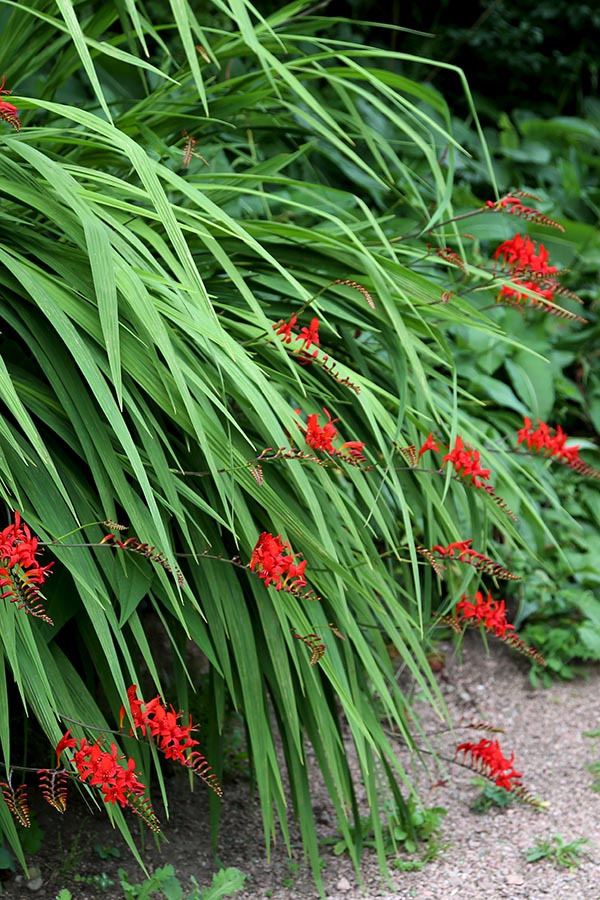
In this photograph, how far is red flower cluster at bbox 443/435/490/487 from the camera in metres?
1.47

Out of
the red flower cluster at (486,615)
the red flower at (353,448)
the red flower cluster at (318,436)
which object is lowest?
the red flower cluster at (486,615)

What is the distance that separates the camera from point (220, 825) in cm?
173

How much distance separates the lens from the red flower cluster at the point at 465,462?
4.83 ft

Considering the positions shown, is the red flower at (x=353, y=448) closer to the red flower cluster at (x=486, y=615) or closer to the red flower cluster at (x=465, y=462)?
the red flower cluster at (x=465, y=462)

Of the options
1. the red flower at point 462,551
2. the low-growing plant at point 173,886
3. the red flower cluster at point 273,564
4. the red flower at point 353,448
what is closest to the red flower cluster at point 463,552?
the red flower at point 462,551

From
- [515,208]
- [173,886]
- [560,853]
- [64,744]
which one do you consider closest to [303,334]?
[515,208]

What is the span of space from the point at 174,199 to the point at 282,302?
10.2 inches

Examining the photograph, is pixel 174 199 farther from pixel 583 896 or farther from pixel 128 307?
pixel 583 896

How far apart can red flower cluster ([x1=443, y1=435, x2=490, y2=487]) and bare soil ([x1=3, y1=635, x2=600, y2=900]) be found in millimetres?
590

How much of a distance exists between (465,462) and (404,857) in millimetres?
661

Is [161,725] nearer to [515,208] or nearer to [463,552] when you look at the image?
[463,552]

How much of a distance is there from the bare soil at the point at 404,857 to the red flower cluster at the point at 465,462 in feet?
1.94

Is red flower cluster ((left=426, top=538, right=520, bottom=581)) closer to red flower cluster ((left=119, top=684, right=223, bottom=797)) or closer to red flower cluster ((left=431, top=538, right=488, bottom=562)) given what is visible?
red flower cluster ((left=431, top=538, right=488, bottom=562))

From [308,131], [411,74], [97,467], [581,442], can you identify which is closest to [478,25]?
[411,74]
